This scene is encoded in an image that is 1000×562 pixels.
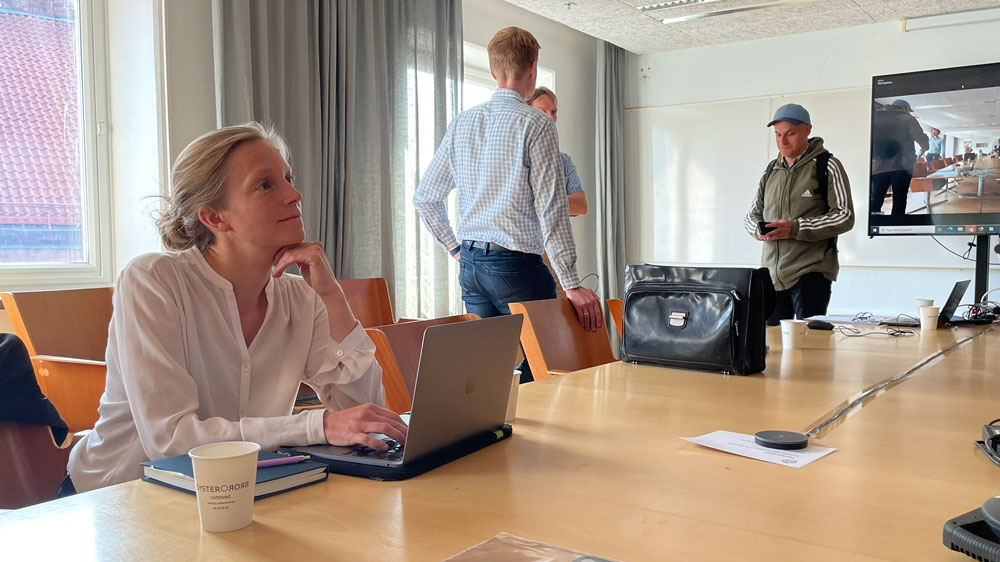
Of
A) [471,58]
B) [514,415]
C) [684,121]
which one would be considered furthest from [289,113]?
[684,121]

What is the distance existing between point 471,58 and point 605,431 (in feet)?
15.0

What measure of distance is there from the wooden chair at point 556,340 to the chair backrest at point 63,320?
1263 millimetres

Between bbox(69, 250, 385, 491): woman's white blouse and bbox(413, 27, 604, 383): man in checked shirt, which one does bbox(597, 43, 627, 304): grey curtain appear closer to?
bbox(413, 27, 604, 383): man in checked shirt

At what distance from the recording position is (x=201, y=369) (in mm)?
1400

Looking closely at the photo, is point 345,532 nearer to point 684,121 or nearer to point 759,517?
point 759,517

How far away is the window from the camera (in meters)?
3.15

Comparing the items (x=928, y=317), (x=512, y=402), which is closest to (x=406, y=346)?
(x=512, y=402)

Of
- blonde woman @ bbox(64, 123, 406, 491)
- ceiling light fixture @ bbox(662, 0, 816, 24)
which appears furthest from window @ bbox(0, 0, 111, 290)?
ceiling light fixture @ bbox(662, 0, 816, 24)

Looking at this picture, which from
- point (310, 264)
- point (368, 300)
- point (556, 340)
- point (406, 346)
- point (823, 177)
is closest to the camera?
point (310, 264)

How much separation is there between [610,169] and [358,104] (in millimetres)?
2863

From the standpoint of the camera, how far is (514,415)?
138cm

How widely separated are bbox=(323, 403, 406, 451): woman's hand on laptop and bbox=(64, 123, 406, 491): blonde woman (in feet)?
0.18

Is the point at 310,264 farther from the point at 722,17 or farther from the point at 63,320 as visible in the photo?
the point at 722,17

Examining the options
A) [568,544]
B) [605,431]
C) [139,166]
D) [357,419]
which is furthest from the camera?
[139,166]
